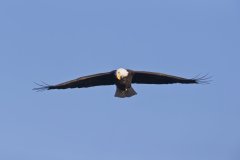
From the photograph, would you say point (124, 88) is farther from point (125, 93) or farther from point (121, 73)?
point (121, 73)

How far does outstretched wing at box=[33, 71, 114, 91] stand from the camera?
31844 mm

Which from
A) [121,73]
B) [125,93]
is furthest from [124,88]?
[121,73]

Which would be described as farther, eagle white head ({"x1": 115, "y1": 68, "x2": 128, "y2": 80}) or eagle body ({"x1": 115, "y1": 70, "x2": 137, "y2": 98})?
eagle white head ({"x1": 115, "y1": 68, "x2": 128, "y2": 80})

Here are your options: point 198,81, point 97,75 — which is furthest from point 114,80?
point 198,81

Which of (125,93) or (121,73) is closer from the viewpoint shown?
(125,93)

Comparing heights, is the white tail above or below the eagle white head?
below

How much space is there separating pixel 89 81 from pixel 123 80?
161 cm

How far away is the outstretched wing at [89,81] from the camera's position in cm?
3184

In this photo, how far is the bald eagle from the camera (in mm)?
30969

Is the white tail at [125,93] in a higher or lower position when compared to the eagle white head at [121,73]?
lower

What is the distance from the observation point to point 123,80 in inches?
1220

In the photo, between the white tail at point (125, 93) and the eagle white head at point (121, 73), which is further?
the eagle white head at point (121, 73)

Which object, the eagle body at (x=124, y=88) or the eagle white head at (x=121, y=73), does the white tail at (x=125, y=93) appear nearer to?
the eagle body at (x=124, y=88)

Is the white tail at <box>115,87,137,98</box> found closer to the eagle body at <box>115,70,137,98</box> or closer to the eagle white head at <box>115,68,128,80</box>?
the eagle body at <box>115,70,137,98</box>
